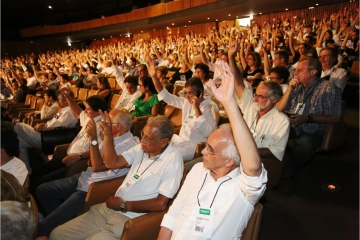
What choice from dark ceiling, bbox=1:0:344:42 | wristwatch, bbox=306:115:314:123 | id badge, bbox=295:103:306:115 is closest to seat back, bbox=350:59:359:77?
id badge, bbox=295:103:306:115

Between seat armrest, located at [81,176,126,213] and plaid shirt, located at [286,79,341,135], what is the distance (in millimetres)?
1809

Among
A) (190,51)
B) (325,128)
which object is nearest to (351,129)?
(325,128)

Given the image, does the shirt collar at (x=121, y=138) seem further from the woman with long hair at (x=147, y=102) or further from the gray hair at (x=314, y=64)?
the gray hair at (x=314, y=64)

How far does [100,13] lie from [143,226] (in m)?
18.9

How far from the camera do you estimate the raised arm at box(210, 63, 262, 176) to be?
1.39 m

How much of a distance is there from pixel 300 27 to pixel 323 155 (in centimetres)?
637

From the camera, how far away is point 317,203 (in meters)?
2.72

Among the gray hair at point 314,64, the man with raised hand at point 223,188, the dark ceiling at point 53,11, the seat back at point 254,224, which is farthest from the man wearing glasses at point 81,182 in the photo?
the dark ceiling at point 53,11

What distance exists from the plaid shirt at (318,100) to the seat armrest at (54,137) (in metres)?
2.47

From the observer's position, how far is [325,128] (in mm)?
3049

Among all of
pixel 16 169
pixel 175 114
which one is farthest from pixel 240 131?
pixel 175 114

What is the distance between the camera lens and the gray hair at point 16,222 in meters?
1.06

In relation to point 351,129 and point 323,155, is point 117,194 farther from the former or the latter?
point 351,129

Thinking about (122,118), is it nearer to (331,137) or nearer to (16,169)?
(16,169)
